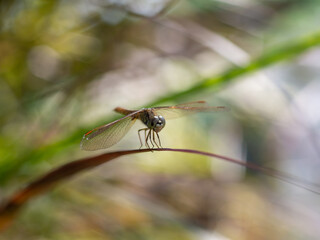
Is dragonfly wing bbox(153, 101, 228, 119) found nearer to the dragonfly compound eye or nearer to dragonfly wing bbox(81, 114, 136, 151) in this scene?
the dragonfly compound eye

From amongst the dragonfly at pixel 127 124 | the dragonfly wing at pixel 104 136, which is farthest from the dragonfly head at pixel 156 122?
the dragonfly wing at pixel 104 136

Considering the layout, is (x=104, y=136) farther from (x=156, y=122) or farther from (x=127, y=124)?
(x=156, y=122)

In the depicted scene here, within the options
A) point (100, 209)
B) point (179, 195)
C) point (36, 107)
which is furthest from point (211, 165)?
point (36, 107)

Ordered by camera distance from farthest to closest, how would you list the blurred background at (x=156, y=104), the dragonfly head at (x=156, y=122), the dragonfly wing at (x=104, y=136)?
the blurred background at (x=156, y=104) < the dragonfly head at (x=156, y=122) < the dragonfly wing at (x=104, y=136)

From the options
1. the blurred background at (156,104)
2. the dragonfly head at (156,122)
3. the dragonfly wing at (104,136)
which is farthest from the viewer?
the blurred background at (156,104)

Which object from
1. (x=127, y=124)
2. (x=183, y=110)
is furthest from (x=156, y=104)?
(x=183, y=110)

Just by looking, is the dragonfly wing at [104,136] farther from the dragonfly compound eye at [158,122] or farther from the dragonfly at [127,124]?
the dragonfly compound eye at [158,122]
